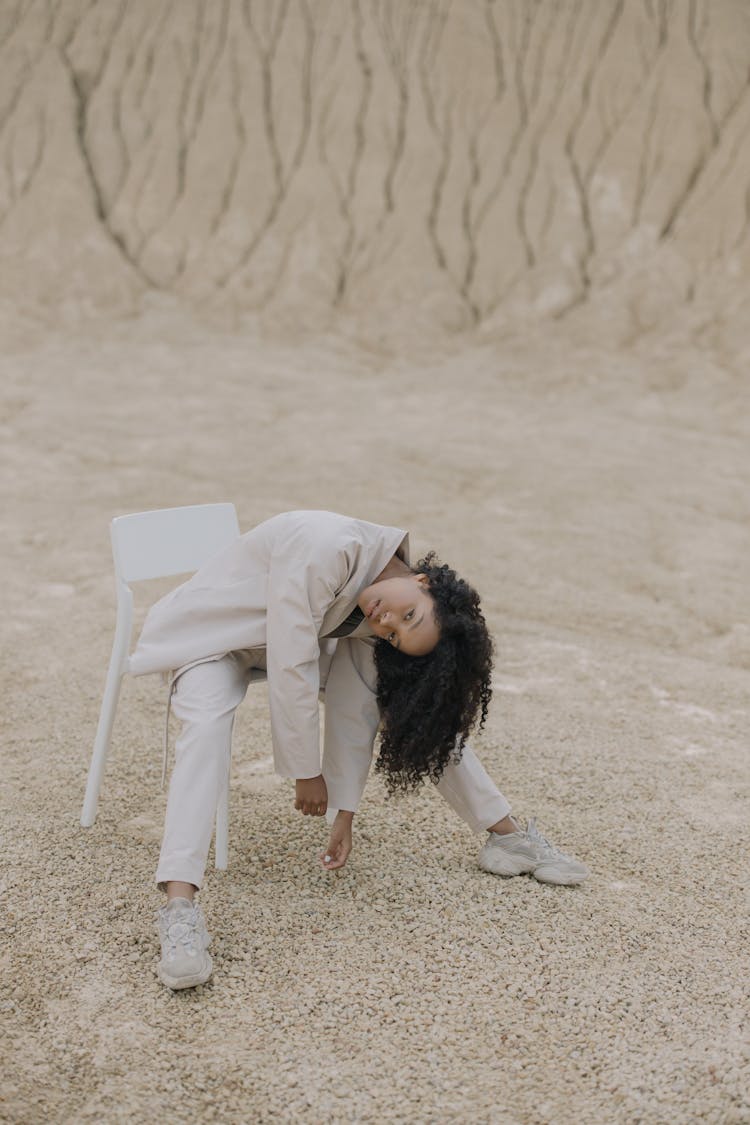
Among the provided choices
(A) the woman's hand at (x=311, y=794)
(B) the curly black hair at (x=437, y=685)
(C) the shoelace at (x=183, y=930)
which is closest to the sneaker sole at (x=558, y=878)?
(B) the curly black hair at (x=437, y=685)

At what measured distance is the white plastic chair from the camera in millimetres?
2439

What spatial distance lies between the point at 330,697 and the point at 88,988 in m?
0.78

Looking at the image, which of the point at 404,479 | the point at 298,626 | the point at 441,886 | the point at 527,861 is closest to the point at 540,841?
the point at 527,861

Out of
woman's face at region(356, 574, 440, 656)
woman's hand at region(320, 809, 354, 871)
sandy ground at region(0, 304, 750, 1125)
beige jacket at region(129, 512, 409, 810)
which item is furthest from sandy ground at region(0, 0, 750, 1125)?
woman's face at region(356, 574, 440, 656)

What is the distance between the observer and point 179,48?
1232cm

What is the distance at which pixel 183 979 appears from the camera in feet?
6.51

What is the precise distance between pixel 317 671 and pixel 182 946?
0.60 m

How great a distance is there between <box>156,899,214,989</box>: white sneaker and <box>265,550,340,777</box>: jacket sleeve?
349 millimetres

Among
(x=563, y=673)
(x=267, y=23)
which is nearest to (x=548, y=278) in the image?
(x=267, y=23)

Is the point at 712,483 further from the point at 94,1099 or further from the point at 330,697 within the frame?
the point at 94,1099

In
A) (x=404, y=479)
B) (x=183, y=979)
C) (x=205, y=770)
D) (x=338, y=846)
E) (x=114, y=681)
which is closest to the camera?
(x=183, y=979)

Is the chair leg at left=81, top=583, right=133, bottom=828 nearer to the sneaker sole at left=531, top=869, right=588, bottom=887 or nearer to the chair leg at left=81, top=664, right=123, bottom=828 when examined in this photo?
the chair leg at left=81, top=664, right=123, bottom=828

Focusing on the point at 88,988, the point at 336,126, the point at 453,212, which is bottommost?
the point at 88,988

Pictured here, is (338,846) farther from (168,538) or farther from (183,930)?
(168,538)
